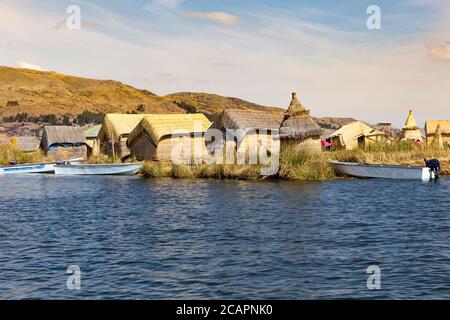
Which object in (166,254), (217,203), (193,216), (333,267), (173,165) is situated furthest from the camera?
(173,165)

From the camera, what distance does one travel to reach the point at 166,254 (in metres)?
14.0

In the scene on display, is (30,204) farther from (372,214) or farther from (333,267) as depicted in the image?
(333,267)

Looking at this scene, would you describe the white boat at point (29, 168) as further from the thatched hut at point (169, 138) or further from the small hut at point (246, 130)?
the small hut at point (246, 130)

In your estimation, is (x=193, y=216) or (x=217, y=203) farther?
(x=217, y=203)

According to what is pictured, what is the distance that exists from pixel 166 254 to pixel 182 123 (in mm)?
25993

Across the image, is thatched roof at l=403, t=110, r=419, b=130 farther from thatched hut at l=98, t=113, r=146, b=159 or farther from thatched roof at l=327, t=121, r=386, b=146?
thatched hut at l=98, t=113, r=146, b=159

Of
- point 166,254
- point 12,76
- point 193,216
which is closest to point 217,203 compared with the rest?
point 193,216

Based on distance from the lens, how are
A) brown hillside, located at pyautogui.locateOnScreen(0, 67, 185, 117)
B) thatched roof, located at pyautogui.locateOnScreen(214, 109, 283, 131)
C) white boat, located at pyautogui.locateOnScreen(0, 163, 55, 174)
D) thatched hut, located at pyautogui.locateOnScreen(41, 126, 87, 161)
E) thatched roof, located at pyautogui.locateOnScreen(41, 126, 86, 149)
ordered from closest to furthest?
thatched roof, located at pyautogui.locateOnScreen(214, 109, 283, 131), white boat, located at pyautogui.locateOnScreen(0, 163, 55, 174), thatched roof, located at pyautogui.locateOnScreen(41, 126, 86, 149), thatched hut, located at pyautogui.locateOnScreen(41, 126, 87, 161), brown hillside, located at pyautogui.locateOnScreen(0, 67, 185, 117)

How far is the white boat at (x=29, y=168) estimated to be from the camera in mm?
40781

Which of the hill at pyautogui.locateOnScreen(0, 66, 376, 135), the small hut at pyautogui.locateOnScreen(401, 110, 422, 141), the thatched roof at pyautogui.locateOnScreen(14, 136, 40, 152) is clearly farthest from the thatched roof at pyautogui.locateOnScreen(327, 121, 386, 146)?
the hill at pyautogui.locateOnScreen(0, 66, 376, 135)

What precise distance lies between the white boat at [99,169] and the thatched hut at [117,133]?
303cm

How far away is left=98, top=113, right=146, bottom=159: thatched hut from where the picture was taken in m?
41.9

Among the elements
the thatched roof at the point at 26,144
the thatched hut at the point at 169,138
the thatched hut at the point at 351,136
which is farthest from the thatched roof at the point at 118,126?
the thatched hut at the point at 351,136

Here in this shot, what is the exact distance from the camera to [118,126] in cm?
4250
